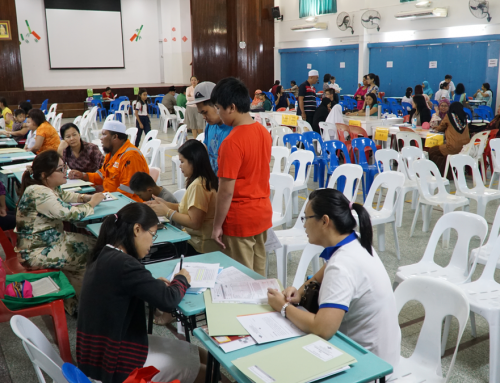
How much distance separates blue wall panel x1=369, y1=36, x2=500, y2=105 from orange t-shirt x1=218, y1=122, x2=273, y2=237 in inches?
423

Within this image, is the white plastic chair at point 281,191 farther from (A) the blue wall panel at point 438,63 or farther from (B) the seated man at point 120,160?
(A) the blue wall panel at point 438,63

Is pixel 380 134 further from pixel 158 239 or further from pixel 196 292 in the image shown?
pixel 196 292

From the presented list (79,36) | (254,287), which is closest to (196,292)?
(254,287)

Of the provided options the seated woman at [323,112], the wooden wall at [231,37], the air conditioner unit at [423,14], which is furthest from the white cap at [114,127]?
the wooden wall at [231,37]

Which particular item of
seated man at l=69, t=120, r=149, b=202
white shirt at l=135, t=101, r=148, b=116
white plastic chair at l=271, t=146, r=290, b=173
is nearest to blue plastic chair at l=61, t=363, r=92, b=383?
seated man at l=69, t=120, r=149, b=202

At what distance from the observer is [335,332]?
1721 millimetres

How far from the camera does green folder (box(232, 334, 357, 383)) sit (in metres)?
1.46

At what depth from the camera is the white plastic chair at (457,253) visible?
2871 millimetres

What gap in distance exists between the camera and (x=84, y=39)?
19.6 meters

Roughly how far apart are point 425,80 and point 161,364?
1292cm

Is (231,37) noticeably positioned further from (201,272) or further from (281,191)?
(201,272)

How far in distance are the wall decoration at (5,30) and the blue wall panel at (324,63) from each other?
8.87 m

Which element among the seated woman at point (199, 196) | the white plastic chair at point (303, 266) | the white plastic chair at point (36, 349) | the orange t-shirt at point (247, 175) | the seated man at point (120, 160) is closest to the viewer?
the white plastic chair at point (36, 349)

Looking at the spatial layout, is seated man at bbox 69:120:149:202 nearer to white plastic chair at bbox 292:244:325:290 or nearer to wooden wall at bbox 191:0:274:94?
white plastic chair at bbox 292:244:325:290
